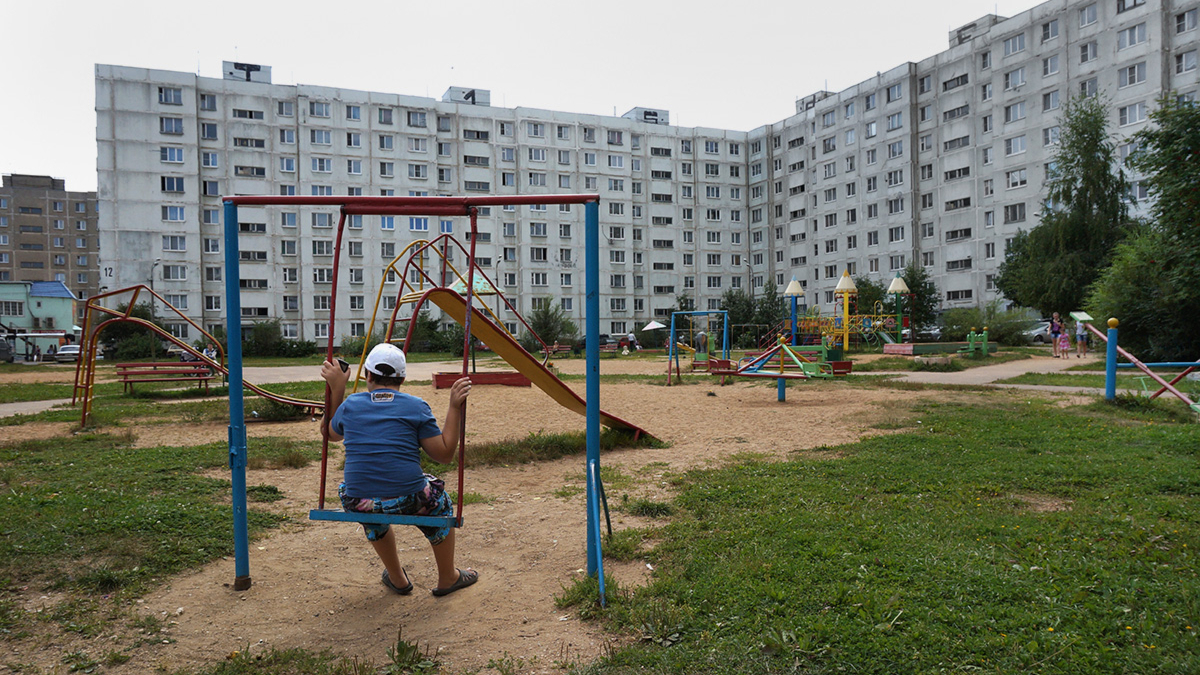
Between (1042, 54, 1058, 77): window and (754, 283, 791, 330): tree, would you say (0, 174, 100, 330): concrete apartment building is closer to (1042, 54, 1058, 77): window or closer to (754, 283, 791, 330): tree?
(754, 283, 791, 330): tree

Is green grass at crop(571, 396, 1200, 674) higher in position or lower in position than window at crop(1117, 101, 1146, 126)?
lower

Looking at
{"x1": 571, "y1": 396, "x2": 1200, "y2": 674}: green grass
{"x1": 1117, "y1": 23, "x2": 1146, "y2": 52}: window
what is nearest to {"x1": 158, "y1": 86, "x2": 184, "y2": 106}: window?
{"x1": 571, "y1": 396, "x2": 1200, "y2": 674}: green grass

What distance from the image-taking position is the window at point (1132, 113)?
48259 mm

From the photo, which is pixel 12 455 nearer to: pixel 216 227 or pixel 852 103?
pixel 216 227

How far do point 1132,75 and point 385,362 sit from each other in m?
60.2

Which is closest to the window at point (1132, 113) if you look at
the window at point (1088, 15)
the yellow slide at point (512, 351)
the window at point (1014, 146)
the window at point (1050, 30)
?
the window at point (1014, 146)

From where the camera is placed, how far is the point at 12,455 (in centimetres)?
898

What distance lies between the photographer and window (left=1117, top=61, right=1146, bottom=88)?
4844 cm

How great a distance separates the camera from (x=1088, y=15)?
51344mm

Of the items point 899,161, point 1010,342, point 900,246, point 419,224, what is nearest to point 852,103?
point 899,161

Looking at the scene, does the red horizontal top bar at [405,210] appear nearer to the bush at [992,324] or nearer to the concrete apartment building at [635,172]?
the bush at [992,324]

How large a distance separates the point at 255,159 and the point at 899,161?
5548 cm

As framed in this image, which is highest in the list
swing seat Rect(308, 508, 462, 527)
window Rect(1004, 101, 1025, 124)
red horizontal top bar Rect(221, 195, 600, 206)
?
window Rect(1004, 101, 1025, 124)

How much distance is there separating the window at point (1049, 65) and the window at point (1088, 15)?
100 inches
